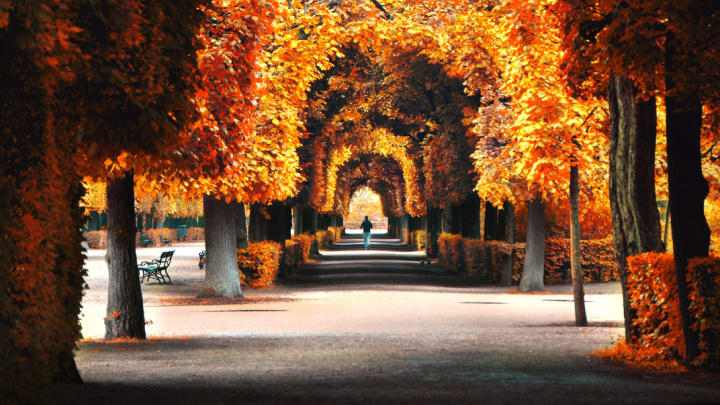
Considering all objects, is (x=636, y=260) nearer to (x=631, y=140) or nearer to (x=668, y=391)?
(x=631, y=140)

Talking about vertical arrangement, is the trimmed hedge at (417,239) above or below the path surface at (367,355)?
above

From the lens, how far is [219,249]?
2548cm

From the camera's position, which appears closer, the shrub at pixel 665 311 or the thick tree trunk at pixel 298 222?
the shrub at pixel 665 311

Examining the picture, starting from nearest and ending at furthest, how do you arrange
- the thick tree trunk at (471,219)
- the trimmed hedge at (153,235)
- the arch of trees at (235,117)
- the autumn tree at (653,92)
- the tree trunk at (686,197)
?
the arch of trees at (235,117), the autumn tree at (653,92), the tree trunk at (686,197), the thick tree trunk at (471,219), the trimmed hedge at (153,235)

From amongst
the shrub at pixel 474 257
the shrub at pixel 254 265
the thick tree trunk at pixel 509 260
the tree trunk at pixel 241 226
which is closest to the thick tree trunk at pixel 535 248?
the thick tree trunk at pixel 509 260

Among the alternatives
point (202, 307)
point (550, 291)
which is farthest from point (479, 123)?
point (202, 307)

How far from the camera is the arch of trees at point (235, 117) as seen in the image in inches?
291

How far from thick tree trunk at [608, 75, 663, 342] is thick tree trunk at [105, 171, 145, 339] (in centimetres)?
749

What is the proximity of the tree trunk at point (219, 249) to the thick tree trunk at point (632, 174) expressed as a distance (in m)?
14.3

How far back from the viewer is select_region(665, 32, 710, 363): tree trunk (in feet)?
34.8

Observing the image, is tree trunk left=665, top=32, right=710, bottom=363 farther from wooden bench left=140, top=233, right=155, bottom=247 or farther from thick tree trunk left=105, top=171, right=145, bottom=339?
wooden bench left=140, top=233, right=155, bottom=247

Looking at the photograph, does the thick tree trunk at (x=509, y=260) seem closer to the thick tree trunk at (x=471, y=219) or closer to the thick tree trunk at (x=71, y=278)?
the thick tree trunk at (x=471, y=219)

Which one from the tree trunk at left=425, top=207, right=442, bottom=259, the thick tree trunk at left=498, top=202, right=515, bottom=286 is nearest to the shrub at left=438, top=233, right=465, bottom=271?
the tree trunk at left=425, top=207, right=442, bottom=259

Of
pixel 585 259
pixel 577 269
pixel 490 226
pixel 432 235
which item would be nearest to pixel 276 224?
pixel 490 226
